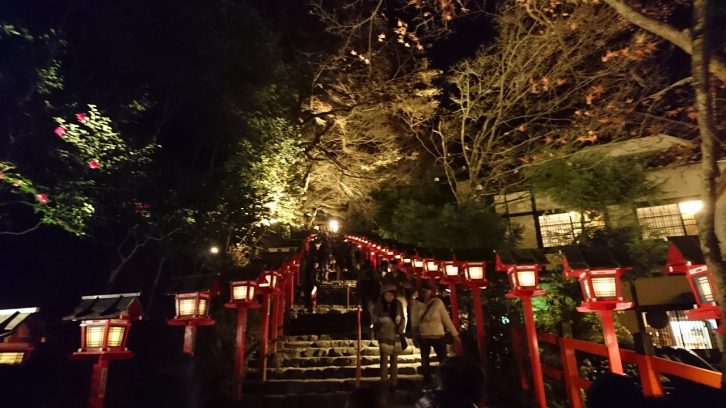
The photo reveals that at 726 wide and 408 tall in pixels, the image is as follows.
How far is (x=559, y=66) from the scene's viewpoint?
14.7m

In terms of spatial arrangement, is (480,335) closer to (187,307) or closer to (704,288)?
(704,288)

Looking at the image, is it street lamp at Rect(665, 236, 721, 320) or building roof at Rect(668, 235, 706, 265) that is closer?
street lamp at Rect(665, 236, 721, 320)

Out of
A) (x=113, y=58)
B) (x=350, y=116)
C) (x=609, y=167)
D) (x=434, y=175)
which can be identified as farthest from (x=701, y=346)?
(x=113, y=58)

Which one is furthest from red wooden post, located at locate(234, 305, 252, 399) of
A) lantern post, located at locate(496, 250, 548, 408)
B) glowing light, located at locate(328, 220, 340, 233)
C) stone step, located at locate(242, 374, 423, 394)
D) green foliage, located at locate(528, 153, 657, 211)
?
glowing light, located at locate(328, 220, 340, 233)

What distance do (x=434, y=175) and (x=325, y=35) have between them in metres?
8.86

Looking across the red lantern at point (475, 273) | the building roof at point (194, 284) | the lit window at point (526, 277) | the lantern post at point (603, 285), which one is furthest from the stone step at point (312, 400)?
the lantern post at point (603, 285)

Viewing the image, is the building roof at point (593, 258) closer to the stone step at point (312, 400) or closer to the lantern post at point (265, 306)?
the stone step at point (312, 400)

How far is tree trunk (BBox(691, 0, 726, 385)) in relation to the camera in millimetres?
5883

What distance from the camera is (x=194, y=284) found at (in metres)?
8.75

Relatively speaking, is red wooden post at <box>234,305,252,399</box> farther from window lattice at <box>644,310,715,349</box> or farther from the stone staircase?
window lattice at <box>644,310,715,349</box>

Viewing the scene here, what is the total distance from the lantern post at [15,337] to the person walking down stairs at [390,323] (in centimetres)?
635

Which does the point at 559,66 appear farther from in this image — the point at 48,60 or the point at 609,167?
the point at 48,60

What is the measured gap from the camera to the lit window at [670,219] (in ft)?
51.8

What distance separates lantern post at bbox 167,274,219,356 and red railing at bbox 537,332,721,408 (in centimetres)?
717
